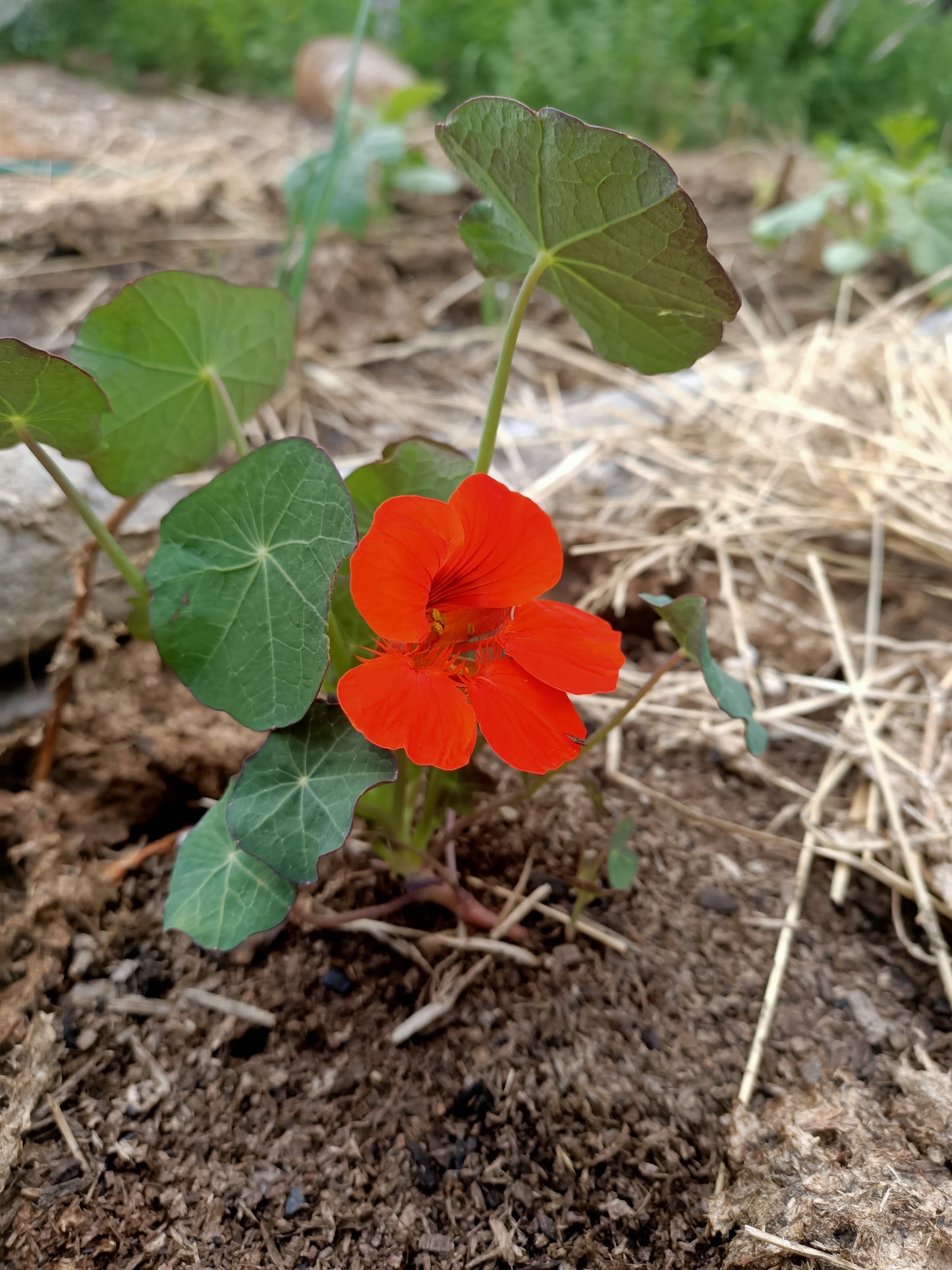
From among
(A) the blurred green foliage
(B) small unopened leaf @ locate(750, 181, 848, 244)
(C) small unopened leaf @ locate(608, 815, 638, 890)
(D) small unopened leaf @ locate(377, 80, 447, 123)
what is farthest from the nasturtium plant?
(A) the blurred green foliage

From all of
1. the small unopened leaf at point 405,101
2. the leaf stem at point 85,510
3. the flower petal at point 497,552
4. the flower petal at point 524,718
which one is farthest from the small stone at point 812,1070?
the small unopened leaf at point 405,101

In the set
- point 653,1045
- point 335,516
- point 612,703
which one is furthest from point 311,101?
point 653,1045

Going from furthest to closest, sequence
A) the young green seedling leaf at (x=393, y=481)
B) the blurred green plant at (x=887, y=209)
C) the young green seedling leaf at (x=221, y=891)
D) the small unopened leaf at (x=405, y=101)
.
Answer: the small unopened leaf at (x=405, y=101) < the blurred green plant at (x=887, y=209) < the young green seedling leaf at (x=393, y=481) < the young green seedling leaf at (x=221, y=891)

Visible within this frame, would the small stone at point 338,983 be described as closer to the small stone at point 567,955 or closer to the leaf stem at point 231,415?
the small stone at point 567,955

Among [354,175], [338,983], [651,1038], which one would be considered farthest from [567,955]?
[354,175]

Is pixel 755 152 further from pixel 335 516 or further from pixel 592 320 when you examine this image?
pixel 335 516

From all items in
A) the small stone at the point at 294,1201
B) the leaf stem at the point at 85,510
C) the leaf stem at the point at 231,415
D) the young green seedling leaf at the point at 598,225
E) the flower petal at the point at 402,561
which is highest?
the young green seedling leaf at the point at 598,225

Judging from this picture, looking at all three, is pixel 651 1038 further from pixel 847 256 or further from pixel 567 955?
pixel 847 256
